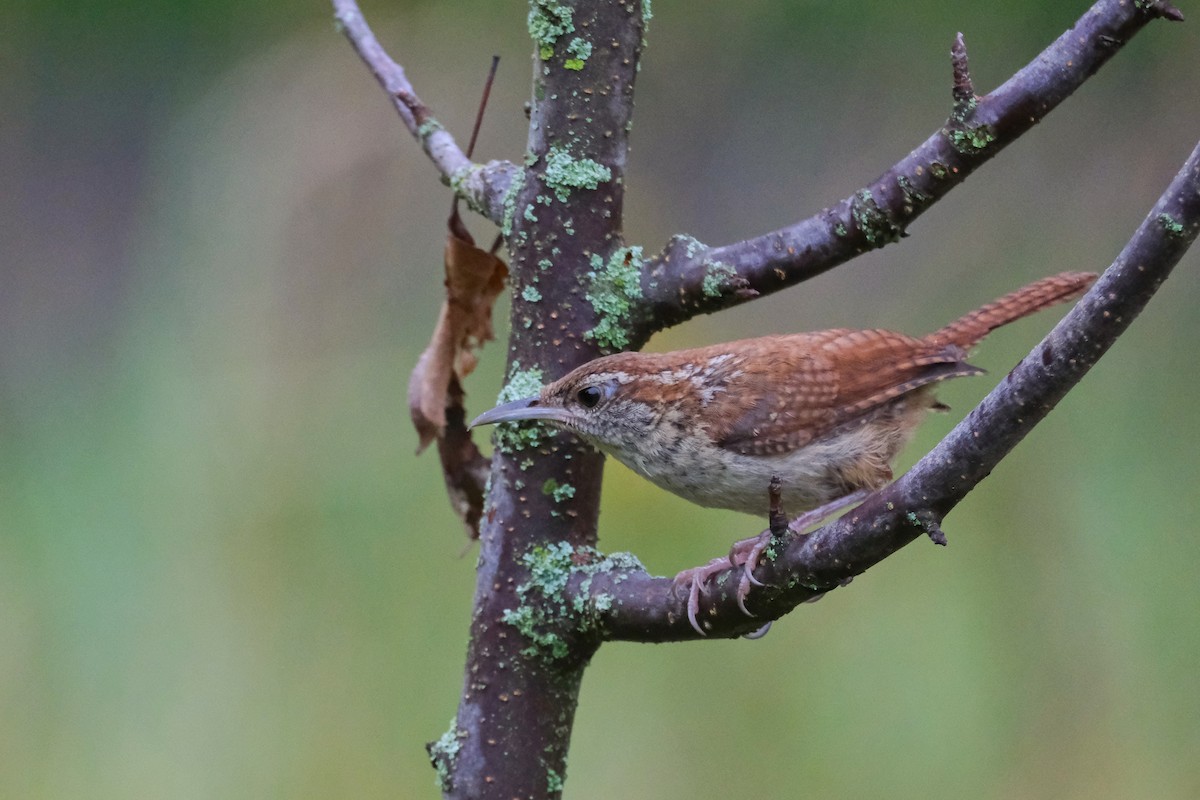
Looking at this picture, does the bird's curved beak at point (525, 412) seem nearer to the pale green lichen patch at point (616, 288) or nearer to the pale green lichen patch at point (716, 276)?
A: the pale green lichen patch at point (616, 288)

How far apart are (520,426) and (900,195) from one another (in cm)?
62

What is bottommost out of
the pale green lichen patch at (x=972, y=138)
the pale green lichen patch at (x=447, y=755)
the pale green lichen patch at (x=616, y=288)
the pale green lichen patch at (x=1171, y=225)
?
the pale green lichen patch at (x=447, y=755)

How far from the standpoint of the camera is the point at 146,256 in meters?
3.43

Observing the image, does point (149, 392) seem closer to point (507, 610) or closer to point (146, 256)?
point (146, 256)

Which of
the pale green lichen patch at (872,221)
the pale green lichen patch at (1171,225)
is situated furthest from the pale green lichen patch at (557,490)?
the pale green lichen patch at (1171,225)

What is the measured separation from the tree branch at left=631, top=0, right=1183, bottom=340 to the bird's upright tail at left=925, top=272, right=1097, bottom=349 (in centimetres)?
34

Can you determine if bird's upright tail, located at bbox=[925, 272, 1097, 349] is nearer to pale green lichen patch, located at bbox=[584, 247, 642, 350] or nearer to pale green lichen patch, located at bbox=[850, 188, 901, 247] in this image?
pale green lichen patch, located at bbox=[850, 188, 901, 247]

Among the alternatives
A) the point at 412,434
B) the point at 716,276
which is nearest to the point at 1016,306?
the point at 716,276

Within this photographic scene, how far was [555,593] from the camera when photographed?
4.98 ft

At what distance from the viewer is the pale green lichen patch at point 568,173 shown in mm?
1535

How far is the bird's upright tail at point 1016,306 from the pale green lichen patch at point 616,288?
0.49 m

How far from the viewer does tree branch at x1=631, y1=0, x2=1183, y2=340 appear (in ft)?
3.95

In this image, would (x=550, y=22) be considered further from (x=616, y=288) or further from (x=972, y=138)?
(x=972, y=138)

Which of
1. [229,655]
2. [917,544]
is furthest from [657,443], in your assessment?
[229,655]
